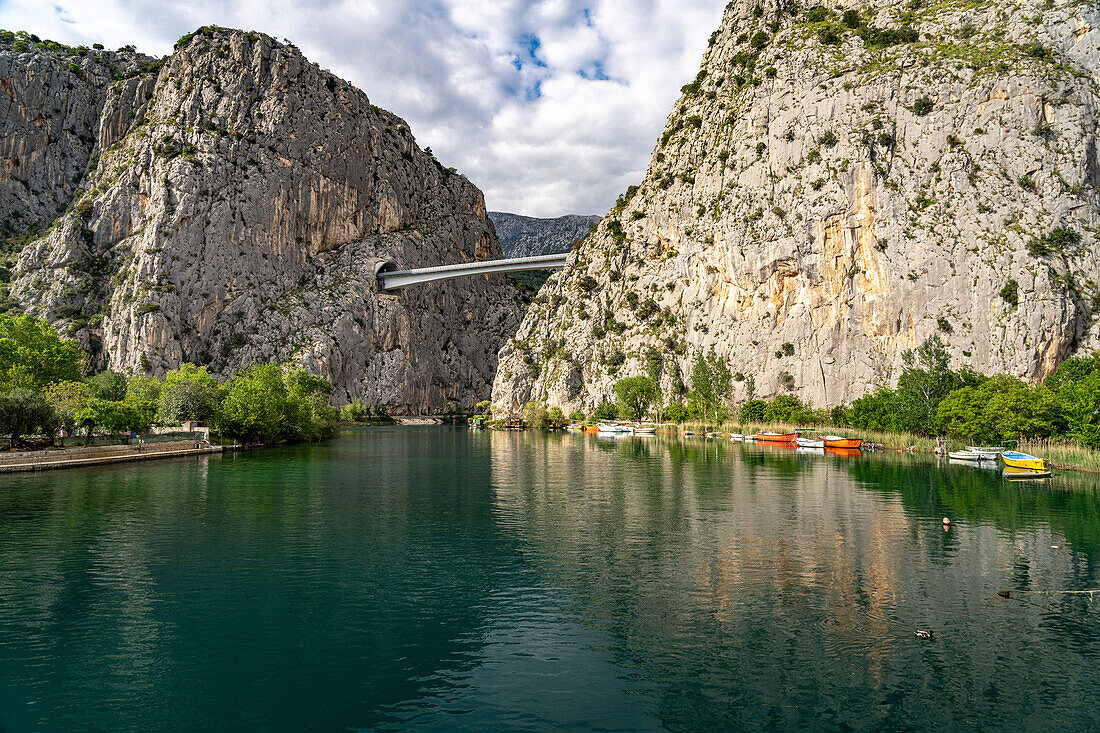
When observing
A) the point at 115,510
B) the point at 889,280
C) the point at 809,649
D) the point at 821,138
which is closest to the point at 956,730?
the point at 809,649

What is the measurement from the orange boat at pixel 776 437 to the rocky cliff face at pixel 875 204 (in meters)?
13.5

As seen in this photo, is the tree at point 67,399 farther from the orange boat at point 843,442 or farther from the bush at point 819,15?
the bush at point 819,15

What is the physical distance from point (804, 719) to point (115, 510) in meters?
29.8

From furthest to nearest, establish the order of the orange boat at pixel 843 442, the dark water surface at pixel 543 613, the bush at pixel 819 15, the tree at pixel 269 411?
the bush at pixel 819 15, the tree at pixel 269 411, the orange boat at pixel 843 442, the dark water surface at pixel 543 613

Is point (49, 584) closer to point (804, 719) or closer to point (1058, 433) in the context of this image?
point (804, 719)

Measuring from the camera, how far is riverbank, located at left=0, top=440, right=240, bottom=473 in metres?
41.6

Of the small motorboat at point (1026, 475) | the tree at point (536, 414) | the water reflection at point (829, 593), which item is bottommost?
the water reflection at point (829, 593)

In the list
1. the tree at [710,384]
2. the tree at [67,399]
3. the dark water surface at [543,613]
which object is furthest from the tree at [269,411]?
the tree at [710,384]

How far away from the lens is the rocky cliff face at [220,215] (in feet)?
380

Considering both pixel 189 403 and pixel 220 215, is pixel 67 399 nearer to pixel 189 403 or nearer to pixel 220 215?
pixel 189 403

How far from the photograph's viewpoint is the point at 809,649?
13.7 m

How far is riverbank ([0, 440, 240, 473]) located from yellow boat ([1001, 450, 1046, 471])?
6375 cm

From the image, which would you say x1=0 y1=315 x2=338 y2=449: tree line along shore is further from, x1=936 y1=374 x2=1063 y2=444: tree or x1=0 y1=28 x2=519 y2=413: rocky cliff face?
x1=936 y1=374 x2=1063 y2=444: tree

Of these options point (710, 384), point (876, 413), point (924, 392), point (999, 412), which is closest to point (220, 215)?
point (710, 384)
